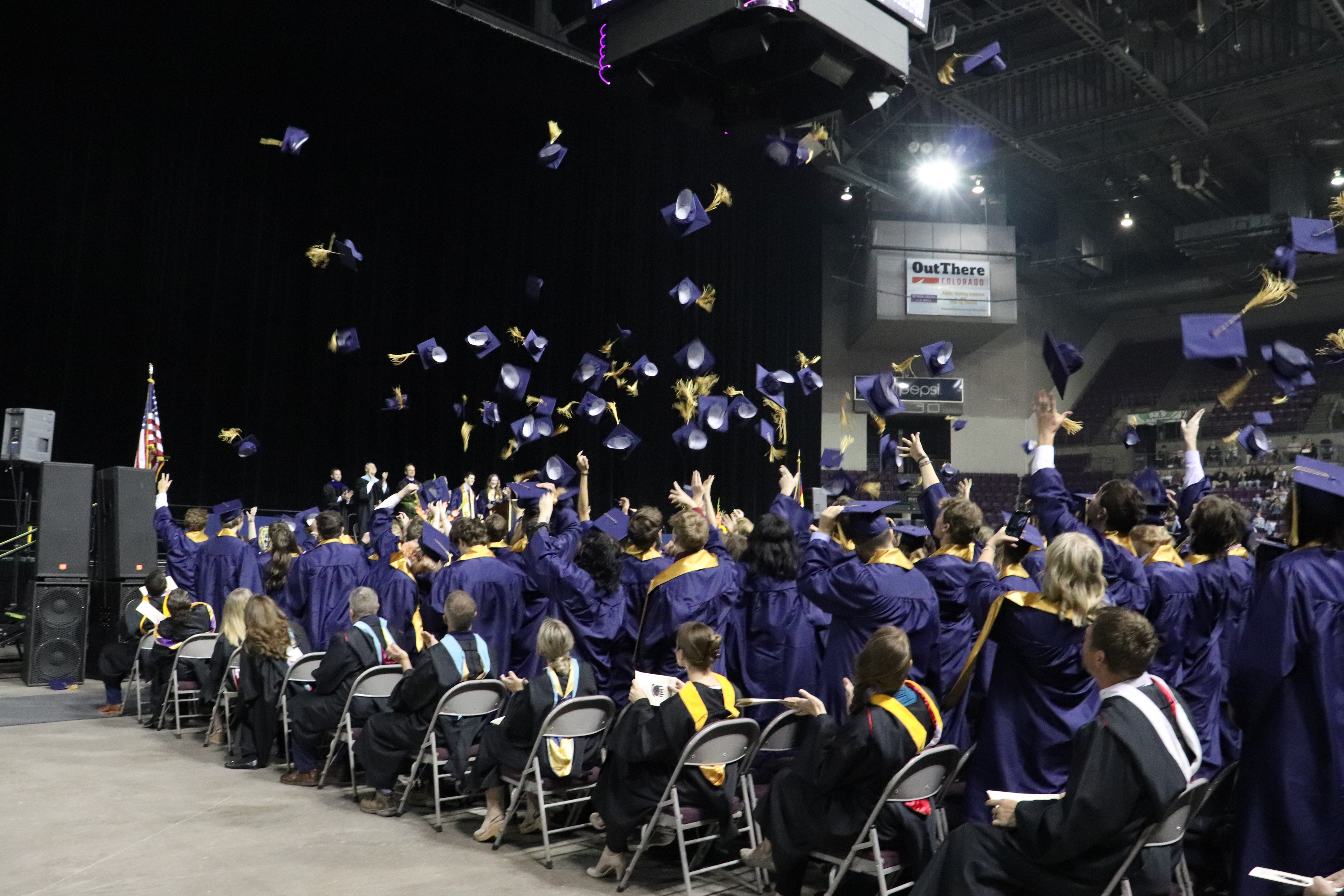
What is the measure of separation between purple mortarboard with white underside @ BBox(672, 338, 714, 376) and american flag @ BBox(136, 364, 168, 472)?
6.58 m

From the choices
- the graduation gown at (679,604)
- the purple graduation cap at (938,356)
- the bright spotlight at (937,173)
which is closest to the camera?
the graduation gown at (679,604)

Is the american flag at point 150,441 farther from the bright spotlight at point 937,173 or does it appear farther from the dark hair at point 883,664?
the bright spotlight at point 937,173

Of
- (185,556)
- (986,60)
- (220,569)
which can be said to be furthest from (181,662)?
(986,60)

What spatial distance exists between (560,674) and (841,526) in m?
1.49

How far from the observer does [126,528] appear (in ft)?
32.7

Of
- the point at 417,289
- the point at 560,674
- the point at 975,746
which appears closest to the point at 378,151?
the point at 417,289

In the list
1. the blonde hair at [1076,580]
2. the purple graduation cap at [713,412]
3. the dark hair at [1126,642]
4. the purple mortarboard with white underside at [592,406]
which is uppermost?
the purple mortarboard with white underside at [592,406]

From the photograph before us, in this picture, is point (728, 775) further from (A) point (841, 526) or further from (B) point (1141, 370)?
(B) point (1141, 370)

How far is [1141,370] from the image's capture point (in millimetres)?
26312

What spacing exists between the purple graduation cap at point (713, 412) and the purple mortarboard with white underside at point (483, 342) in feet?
9.74

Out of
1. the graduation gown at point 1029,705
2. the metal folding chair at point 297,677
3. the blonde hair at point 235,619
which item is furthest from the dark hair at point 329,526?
the graduation gown at point 1029,705

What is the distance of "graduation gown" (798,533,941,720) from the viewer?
409cm

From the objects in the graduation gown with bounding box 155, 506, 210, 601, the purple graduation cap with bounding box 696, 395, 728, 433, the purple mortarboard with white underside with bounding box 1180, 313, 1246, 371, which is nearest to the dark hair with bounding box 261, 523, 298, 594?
the graduation gown with bounding box 155, 506, 210, 601

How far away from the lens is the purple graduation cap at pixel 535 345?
13.8m
